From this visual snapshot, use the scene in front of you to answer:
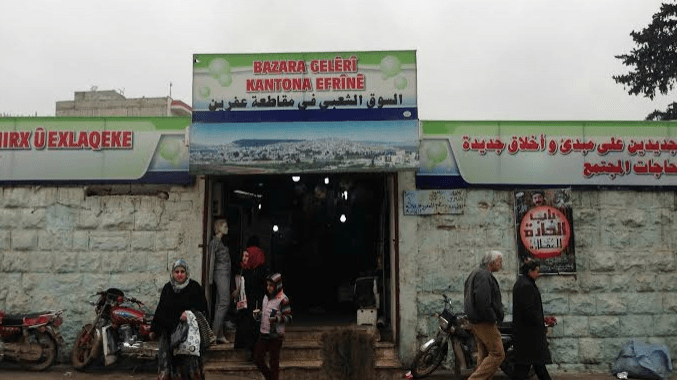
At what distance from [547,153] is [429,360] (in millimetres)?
3550

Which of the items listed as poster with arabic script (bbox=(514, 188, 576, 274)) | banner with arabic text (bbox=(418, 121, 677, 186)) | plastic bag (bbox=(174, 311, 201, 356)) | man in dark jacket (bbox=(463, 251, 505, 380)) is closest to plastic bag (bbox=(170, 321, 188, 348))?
plastic bag (bbox=(174, 311, 201, 356))

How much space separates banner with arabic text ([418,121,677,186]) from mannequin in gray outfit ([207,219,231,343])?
3199mm

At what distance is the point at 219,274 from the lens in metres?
8.57

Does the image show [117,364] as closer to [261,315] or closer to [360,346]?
[261,315]

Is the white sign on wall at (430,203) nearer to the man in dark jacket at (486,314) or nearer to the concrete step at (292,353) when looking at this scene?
the man in dark jacket at (486,314)

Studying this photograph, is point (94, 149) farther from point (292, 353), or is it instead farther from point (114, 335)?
point (292, 353)

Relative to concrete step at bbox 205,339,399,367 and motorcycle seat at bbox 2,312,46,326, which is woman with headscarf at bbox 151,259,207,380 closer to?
concrete step at bbox 205,339,399,367

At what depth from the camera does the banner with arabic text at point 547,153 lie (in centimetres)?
858

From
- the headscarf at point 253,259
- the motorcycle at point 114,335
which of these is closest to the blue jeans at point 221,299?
the headscarf at point 253,259

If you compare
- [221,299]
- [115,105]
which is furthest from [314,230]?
[115,105]

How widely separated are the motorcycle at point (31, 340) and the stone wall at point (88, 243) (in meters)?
0.39

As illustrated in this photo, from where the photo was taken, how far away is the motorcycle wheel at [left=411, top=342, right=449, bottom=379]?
7680mm

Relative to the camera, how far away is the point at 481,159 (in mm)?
8602

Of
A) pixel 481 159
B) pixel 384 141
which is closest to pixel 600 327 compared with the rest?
pixel 481 159
